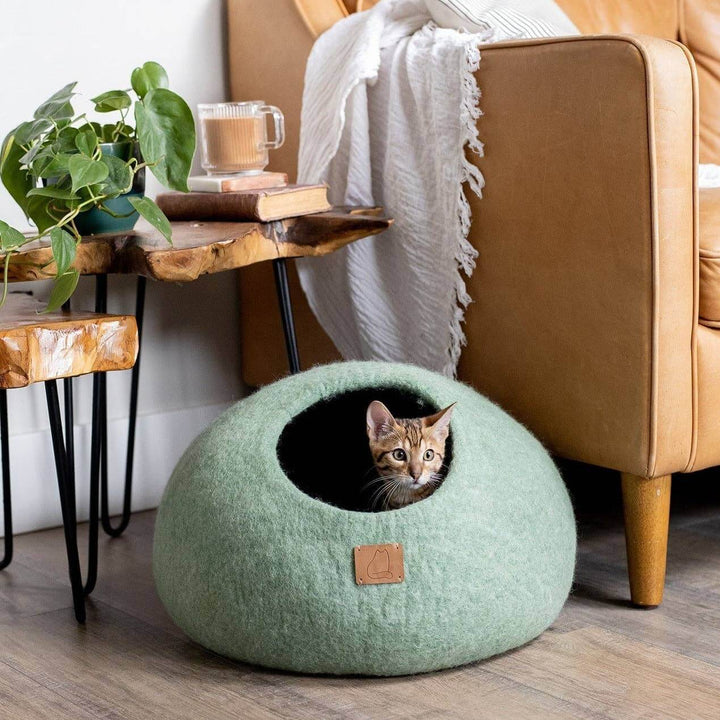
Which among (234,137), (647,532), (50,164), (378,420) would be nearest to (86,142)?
(50,164)

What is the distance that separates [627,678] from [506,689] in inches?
5.1

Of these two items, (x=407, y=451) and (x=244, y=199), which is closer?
(x=407, y=451)

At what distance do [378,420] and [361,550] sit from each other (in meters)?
0.20

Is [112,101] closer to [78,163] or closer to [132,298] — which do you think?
[78,163]

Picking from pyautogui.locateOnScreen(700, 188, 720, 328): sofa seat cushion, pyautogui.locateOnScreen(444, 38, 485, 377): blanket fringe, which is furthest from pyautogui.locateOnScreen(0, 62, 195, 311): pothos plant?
pyautogui.locateOnScreen(700, 188, 720, 328): sofa seat cushion

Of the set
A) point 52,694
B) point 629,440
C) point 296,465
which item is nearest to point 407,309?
point 296,465

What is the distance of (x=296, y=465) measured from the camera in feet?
4.67

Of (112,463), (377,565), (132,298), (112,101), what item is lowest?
(112,463)

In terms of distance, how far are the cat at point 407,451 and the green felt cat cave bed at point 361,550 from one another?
2 centimetres

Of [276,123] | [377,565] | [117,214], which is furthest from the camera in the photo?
[276,123]

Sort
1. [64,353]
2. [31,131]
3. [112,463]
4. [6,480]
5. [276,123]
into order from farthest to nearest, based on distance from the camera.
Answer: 1. [112,463]
2. [276,123]
3. [6,480]
4. [31,131]
5. [64,353]

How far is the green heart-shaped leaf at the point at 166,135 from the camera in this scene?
1.33m

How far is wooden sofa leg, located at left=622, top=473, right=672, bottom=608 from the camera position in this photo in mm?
1339

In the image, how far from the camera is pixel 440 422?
1.25m
